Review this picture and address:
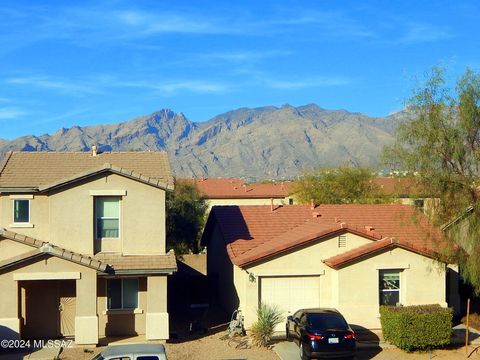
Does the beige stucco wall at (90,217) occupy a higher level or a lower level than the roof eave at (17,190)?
lower

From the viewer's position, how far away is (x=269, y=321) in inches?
842

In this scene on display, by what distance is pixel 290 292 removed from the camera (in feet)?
76.4

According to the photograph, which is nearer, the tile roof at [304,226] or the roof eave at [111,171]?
the roof eave at [111,171]

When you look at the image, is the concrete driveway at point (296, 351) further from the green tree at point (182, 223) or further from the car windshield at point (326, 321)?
the green tree at point (182, 223)

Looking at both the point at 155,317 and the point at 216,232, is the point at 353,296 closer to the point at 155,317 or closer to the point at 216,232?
the point at 155,317

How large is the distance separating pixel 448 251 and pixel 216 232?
11.1m

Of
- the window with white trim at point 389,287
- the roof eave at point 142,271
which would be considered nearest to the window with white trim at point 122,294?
the roof eave at point 142,271

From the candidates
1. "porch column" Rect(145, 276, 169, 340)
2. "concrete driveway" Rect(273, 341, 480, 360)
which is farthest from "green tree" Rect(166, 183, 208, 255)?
"concrete driveway" Rect(273, 341, 480, 360)

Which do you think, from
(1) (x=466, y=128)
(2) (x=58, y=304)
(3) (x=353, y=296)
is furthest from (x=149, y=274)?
(1) (x=466, y=128)

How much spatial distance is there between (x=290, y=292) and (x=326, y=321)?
13.2 feet

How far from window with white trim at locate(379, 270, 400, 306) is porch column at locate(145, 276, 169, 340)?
7.51m

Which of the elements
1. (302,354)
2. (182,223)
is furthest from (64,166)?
(182,223)

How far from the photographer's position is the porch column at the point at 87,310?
2070 cm

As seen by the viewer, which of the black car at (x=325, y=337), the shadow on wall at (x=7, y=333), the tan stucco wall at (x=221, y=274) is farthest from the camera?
the tan stucco wall at (x=221, y=274)
